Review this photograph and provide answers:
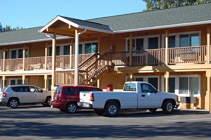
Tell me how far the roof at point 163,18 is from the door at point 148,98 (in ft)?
16.9

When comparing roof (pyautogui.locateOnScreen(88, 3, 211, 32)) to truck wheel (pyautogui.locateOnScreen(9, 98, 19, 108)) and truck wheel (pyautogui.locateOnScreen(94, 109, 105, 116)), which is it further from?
truck wheel (pyautogui.locateOnScreen(9, 98, 19, 108))

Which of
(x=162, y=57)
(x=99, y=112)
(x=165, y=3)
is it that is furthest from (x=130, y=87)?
(x=165, y=3)

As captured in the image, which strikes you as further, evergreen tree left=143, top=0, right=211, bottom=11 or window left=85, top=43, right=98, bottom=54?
evergreen tree left=143, top=0, right=211, bottom=11

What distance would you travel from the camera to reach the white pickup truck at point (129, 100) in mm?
16797

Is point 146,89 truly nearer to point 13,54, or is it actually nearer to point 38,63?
point 38,63

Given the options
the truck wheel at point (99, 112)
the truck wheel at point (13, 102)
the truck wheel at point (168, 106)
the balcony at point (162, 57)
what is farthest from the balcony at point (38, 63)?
the truck wheel at point (168, 106)

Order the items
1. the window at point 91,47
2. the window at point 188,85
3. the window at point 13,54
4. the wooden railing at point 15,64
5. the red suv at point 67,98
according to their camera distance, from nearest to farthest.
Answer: the red suv at point 67,98 → the window at point 188,85 → the window at point 91,47 → the wooden railing at point 15,64 → the window at point 13,54

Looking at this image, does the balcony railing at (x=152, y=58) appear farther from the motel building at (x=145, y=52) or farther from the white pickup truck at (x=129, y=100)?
the white pickup truck at (x=129, y=100)

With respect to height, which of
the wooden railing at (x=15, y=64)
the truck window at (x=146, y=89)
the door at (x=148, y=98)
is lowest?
the door at (x=148, y=98)

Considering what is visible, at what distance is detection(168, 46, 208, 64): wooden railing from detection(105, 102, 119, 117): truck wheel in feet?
19.4

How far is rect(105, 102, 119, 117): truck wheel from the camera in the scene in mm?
16969

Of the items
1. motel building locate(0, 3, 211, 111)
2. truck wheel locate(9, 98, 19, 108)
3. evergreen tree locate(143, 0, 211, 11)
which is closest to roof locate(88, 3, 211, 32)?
motel building locate(0, 3, 211, 111)

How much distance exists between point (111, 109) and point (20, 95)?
9.21m

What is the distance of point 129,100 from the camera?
1748 cm
